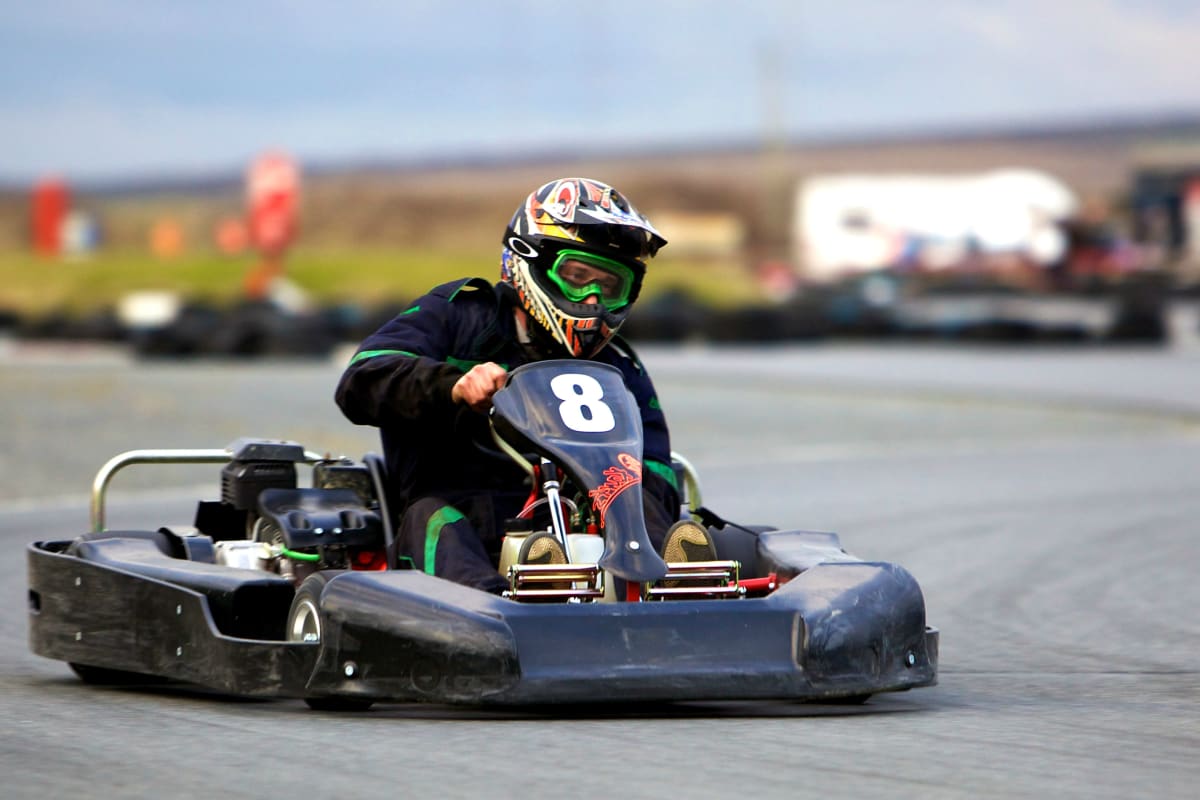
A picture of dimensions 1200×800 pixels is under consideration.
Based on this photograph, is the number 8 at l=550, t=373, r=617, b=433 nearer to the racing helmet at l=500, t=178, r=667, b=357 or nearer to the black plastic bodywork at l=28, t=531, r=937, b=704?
the racing helmet at l=500, t=178, r=667, b=357

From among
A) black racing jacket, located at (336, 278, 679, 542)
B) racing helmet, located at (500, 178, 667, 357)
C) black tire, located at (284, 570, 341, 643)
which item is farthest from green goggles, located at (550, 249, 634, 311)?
black tire, located at (284, 570, 341, 643)

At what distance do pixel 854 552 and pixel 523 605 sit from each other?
439 centimetres

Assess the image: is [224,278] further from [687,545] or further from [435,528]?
[687,545]

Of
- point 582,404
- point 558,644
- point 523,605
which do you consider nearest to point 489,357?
point 582,404

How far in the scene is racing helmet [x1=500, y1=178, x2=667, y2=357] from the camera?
543 centimetres

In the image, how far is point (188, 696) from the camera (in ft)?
17.4

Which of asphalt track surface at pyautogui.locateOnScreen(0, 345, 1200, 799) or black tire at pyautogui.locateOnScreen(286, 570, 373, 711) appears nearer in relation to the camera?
asphalt track surface at pyautogui.locateOnScreen(0, 345, 1200, 799)

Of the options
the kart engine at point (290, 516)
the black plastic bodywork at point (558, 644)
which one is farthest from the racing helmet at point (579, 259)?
the black plastic bodywork at point (558, 644)

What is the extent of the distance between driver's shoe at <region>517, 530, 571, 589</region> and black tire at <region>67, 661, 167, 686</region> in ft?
4.54

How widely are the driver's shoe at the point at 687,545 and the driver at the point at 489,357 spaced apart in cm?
12

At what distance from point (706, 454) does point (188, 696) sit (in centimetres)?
917

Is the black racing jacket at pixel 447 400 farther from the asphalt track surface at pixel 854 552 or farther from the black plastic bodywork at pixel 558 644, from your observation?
the asphalt track surface at pixel 854 552

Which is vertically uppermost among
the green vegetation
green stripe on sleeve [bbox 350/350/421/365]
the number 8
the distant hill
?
the distant hill

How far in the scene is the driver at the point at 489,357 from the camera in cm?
529
